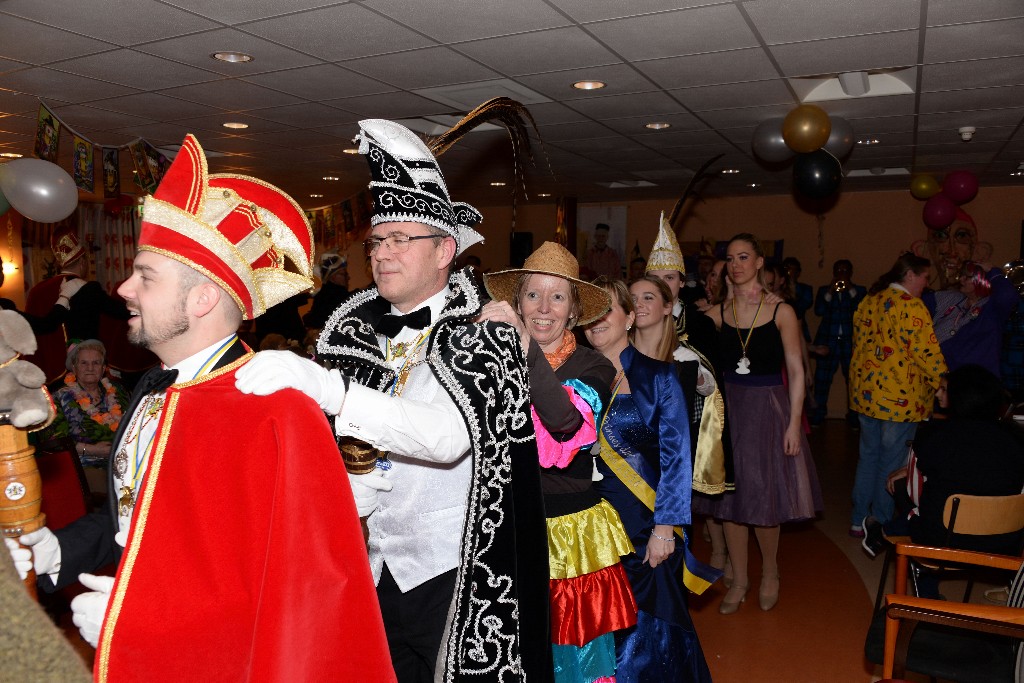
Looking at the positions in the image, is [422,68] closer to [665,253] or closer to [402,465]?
[665,253]

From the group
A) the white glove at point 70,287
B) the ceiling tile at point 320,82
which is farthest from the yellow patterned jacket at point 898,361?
A: the white glove at point 70,287

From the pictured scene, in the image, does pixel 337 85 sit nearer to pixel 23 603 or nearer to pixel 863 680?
pixel 863 680

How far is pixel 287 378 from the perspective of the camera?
136 centimetres

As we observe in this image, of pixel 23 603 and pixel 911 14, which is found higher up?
pixel 911 14

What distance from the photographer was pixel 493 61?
16.0 feet

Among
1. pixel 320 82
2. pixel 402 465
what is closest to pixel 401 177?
pixel 402 465

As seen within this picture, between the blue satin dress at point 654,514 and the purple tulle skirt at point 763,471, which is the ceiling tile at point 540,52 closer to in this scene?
the purple tulle skirt at point 763,471

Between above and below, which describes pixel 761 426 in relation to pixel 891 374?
below

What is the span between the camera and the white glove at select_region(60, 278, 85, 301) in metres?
5.72

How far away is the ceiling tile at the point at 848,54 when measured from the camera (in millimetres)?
4402

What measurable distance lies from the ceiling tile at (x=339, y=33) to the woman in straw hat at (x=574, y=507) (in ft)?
6.90

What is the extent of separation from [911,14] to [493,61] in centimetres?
226

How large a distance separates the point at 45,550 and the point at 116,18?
358cm

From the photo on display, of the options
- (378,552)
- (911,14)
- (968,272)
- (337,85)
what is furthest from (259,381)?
(968,272)
